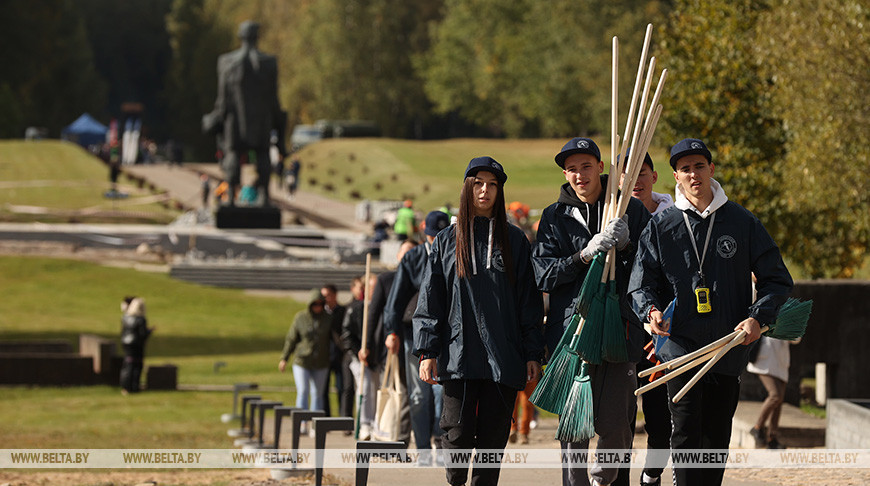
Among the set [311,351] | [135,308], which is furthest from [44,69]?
[311,351]

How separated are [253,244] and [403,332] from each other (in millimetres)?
28998

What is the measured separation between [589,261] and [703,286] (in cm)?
56

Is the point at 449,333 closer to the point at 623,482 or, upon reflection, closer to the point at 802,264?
the point at 623,482

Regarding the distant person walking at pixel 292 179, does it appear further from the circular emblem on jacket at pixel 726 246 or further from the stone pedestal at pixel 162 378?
the circular emblem on jacket at pixel 726 246

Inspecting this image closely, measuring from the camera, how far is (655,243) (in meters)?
6.79

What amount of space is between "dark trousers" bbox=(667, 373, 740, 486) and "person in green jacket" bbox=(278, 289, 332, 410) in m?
8.21

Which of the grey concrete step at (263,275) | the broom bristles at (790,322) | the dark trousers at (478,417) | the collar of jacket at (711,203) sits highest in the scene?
the collar of jacket at (711,203)

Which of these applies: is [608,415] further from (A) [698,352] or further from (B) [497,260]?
(B) [497,260]

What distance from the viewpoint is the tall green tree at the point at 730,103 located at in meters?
22.0

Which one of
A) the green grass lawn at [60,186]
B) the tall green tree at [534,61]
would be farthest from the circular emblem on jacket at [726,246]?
the tall green tree at [534,61]

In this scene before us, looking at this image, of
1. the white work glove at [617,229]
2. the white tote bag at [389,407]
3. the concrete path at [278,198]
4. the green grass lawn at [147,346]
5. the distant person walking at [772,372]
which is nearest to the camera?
the white work glove at [617,229]

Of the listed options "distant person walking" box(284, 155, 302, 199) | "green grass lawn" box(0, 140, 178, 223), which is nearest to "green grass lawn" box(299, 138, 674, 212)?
"distant person walking" box(284, 155, 302, 199)

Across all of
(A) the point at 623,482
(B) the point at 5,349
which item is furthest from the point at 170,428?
(A) the point at 623,482

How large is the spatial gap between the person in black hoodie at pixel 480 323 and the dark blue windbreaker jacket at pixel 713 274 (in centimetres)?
61
